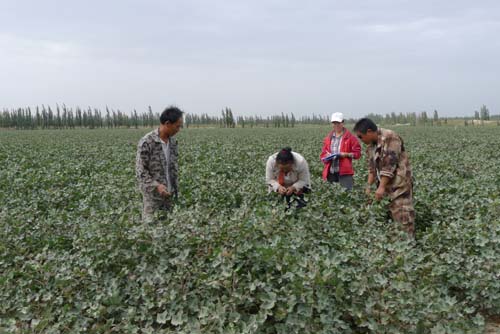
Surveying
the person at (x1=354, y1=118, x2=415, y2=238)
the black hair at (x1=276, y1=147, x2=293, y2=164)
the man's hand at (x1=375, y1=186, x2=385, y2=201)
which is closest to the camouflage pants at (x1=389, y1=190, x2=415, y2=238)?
the person at (x1=354, y1=118, x2=415, y2=238)

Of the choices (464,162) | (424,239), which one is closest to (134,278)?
(424,239)

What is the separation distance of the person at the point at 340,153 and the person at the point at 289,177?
3.82ft

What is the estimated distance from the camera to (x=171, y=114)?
4.82 metres

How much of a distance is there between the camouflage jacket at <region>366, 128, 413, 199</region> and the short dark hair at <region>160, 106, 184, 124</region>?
2.34 metres

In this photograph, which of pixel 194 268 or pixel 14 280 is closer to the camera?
pixel 194 268

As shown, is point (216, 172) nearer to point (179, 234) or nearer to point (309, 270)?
point (179, 234)

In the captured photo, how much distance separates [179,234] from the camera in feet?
13.3

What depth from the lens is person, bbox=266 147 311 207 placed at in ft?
18.3

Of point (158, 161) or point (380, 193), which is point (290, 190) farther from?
point (158, 161)

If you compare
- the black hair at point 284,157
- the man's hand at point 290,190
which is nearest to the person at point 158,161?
the black hair at point 284,157

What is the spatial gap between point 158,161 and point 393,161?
273 centimetres

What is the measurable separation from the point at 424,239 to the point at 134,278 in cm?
299

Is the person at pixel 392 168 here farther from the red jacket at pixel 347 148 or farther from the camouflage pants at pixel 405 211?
the red jacket at pixel 347 148

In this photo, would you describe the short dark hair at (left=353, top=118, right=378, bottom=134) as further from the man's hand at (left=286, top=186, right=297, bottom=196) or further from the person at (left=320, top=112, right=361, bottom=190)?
the person at (left=320, top=112, right=361, bottom=190)
